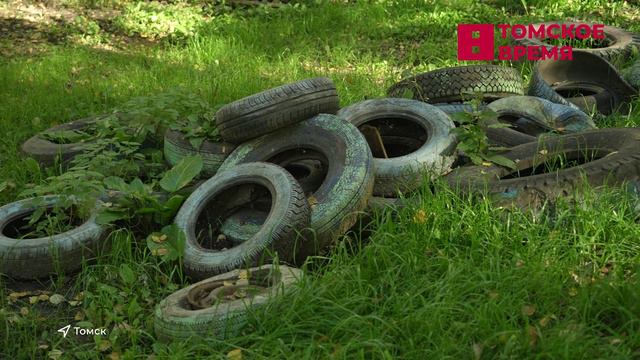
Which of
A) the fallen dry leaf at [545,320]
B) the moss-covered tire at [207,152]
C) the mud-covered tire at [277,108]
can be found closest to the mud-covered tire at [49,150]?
the moss-covered tire at [207,152]

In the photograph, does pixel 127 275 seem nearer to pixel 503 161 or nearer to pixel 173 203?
pixel 173 203

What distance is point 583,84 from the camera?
22.1ft

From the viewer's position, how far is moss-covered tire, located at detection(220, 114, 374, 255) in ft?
13.6

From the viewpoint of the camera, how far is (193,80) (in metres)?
7.55

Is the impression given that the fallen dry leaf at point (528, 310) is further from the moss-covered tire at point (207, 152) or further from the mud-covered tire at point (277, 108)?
the moss-covered tire at point (207, 152)

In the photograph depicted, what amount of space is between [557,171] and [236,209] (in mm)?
1954

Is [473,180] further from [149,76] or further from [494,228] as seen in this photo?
[149,76]

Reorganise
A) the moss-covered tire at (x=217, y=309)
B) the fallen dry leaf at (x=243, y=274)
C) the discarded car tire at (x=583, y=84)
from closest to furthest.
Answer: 1. the moss-covered tire at (x=217, y=309)
2. the fallen dry leaf at (x=243, y=274)
3. the discarded car tire at (x=583, y=84)

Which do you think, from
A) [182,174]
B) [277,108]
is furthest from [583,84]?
[182,174]

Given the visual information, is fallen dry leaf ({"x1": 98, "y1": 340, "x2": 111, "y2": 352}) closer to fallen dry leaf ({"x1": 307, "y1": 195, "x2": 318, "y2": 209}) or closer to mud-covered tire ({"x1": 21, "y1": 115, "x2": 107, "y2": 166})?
fallen dry leaf ({"x1": 307, "y1": 195, "x2": 318, "y2": 209})

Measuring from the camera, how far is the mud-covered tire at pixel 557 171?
415 centimetres

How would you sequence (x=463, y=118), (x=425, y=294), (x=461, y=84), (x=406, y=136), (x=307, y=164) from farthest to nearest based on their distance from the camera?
1. (x=461, y=84)
2. (x=406, y=136)
3. (x=307, y=164)
4. (x=463, y=118)
5. (x=425, y=294)

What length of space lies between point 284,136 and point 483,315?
2088 millimetres

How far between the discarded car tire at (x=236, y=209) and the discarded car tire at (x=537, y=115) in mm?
1996
